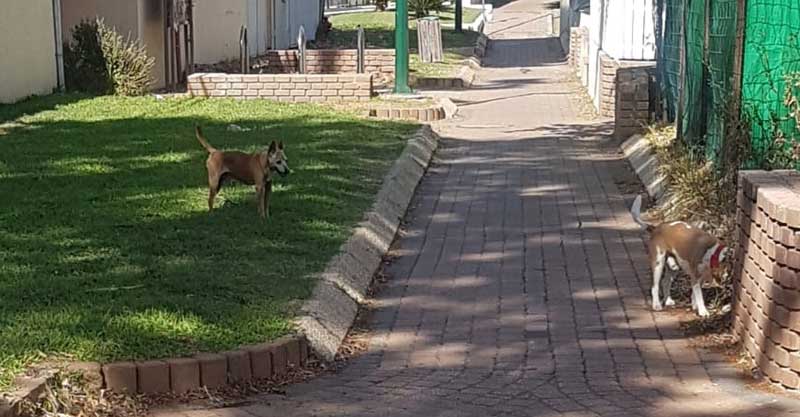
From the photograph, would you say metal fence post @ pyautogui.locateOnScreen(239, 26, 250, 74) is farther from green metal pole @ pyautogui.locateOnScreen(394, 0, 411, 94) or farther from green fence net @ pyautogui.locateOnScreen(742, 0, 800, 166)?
green fence net @ pyautogui.locateOnScreen(742, 0, 800, 166)

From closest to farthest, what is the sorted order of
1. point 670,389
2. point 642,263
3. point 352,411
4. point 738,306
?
point 352,411
point 670,389
point 738,306
point 642,263

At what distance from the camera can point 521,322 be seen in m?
7.19

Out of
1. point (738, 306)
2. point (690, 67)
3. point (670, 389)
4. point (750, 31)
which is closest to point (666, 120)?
point (690, 67)

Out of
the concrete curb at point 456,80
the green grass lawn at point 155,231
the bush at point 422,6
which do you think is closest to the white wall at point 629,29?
the green grass lawn at point 155,231

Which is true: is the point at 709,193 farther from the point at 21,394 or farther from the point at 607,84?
the point at 607,84

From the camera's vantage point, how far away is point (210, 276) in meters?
7.11

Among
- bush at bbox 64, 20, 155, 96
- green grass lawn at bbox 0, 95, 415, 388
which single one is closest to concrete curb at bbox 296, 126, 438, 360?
green grass lawn at bbox 0, 95, 415, 388

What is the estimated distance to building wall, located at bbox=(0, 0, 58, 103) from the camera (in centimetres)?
1605

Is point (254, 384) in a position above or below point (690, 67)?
below

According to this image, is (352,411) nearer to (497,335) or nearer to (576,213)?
(497,335)

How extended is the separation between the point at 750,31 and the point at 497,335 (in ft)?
11.1

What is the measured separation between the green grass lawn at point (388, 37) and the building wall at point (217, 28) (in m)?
3.84

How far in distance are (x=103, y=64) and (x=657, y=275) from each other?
12514 mm

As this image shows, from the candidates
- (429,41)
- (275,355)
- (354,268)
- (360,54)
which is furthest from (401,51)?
(275,355)
